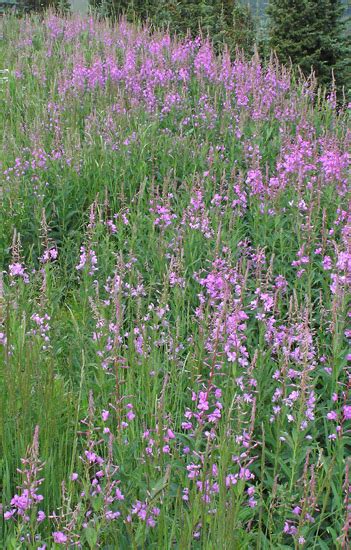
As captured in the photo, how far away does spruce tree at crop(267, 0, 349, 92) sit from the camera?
477 inches

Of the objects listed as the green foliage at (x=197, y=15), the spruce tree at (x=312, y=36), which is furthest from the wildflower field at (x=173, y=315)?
the green foliage at (x=197, y=15)

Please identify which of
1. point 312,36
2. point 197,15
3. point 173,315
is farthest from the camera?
point 197,15

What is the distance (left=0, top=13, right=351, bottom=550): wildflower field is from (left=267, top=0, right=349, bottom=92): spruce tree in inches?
186

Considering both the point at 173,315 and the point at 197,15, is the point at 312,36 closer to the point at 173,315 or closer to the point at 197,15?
the point at 197,15

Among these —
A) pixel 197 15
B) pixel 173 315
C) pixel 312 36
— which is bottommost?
pixel 173 315

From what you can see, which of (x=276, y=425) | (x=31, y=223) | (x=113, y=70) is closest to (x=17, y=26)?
(x=113, y=70)

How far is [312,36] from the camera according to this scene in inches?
482

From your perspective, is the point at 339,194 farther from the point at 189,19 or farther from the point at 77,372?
the point at 189,19

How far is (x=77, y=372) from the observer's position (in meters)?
3.01

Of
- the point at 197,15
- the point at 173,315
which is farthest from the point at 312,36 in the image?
the point at 173,315

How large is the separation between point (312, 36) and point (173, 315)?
1031 centimetres

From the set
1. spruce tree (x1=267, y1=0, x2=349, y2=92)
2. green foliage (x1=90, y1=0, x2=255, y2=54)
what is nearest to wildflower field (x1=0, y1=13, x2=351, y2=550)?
spruce tree (x1=267, y1=0, x2=349, y2=92)

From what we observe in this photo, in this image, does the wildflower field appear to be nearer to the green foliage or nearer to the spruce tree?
the spruce tree

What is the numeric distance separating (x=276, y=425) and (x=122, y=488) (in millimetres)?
726
